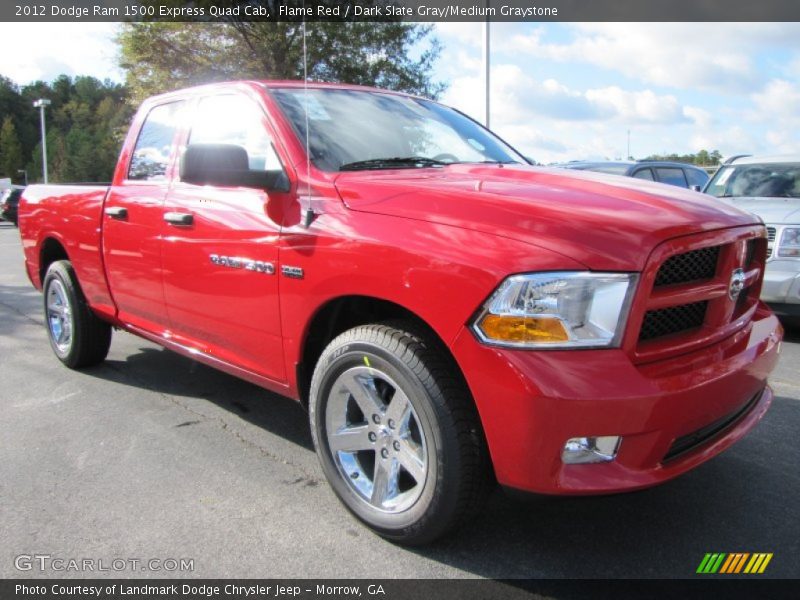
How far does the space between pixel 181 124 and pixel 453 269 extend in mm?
2348

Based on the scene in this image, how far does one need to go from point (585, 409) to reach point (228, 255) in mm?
1822

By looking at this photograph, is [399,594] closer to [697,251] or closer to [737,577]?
[737,577]

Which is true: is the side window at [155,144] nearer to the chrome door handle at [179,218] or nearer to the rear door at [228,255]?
the rear door at [228,255]

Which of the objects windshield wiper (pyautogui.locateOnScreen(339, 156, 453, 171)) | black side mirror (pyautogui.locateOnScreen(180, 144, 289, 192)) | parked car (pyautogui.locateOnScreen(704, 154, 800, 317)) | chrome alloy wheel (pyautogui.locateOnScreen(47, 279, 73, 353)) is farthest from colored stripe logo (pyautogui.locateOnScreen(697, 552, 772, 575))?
chrome alloy wheel (pyautogui.locateOnScreen(47, 279, 73, 353))

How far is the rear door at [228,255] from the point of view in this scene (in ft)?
9.48

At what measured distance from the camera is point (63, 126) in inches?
4235

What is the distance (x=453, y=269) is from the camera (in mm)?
2125

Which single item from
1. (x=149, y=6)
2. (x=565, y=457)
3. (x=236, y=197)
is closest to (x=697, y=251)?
(x=565, y=457)

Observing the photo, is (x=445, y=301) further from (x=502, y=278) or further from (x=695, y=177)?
(x=695, y=177)

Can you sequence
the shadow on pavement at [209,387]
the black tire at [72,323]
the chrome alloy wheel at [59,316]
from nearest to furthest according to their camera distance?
the shadow on pavement at [209,387], the black tire at [72,323], the chrome alloy wheel at [59,316]

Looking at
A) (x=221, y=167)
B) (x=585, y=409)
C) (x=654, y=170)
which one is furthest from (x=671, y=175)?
(x=585, y=409)

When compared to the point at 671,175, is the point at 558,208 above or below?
below

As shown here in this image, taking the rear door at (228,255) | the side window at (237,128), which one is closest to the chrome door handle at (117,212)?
the rear door at (228,255)

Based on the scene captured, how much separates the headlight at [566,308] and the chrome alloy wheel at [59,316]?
378cm
